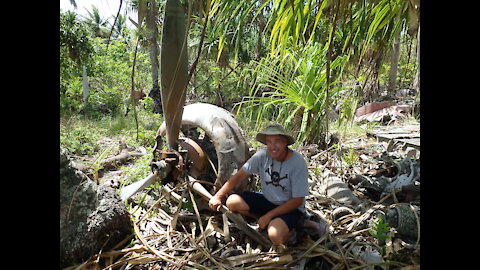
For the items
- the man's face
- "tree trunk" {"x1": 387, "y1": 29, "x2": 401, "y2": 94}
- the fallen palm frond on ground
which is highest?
"tree trunk" {"x1": 387, "y1": 29, "x2": 401, "y2": 94}

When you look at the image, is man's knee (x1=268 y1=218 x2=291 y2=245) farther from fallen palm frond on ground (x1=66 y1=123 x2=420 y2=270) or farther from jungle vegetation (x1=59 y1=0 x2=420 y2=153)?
jungle vegetation (x1=59 y1=0 x2=420 y2=153)

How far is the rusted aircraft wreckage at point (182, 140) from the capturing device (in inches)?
91.4

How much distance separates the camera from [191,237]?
2.38 metres

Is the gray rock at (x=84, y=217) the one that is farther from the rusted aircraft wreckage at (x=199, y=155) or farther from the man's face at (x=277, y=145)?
the man's face at (x=277, y=145)

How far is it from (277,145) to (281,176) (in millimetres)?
245

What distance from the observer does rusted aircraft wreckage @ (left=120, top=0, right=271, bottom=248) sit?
2.32 m

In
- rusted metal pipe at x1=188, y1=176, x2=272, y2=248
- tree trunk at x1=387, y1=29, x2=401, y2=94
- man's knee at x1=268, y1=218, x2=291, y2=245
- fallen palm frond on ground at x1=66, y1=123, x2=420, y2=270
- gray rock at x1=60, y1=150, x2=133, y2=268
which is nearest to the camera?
gray rock at x1=60, y1=150, x2=133, y2=268

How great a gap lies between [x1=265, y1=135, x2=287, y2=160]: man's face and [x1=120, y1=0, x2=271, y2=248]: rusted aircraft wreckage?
44 centimetres

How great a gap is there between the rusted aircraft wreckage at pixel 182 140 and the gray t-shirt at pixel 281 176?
0.28 m

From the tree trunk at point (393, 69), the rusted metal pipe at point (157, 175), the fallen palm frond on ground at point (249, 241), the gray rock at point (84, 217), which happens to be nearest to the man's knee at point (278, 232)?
the fallen palm frond on ground at point (249, 241)

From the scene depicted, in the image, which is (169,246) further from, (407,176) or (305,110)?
(305,110)

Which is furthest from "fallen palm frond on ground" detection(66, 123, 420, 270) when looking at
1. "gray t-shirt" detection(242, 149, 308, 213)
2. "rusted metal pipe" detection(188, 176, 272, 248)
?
"gray t-shirt" detection(242, 149, 308, 213)
